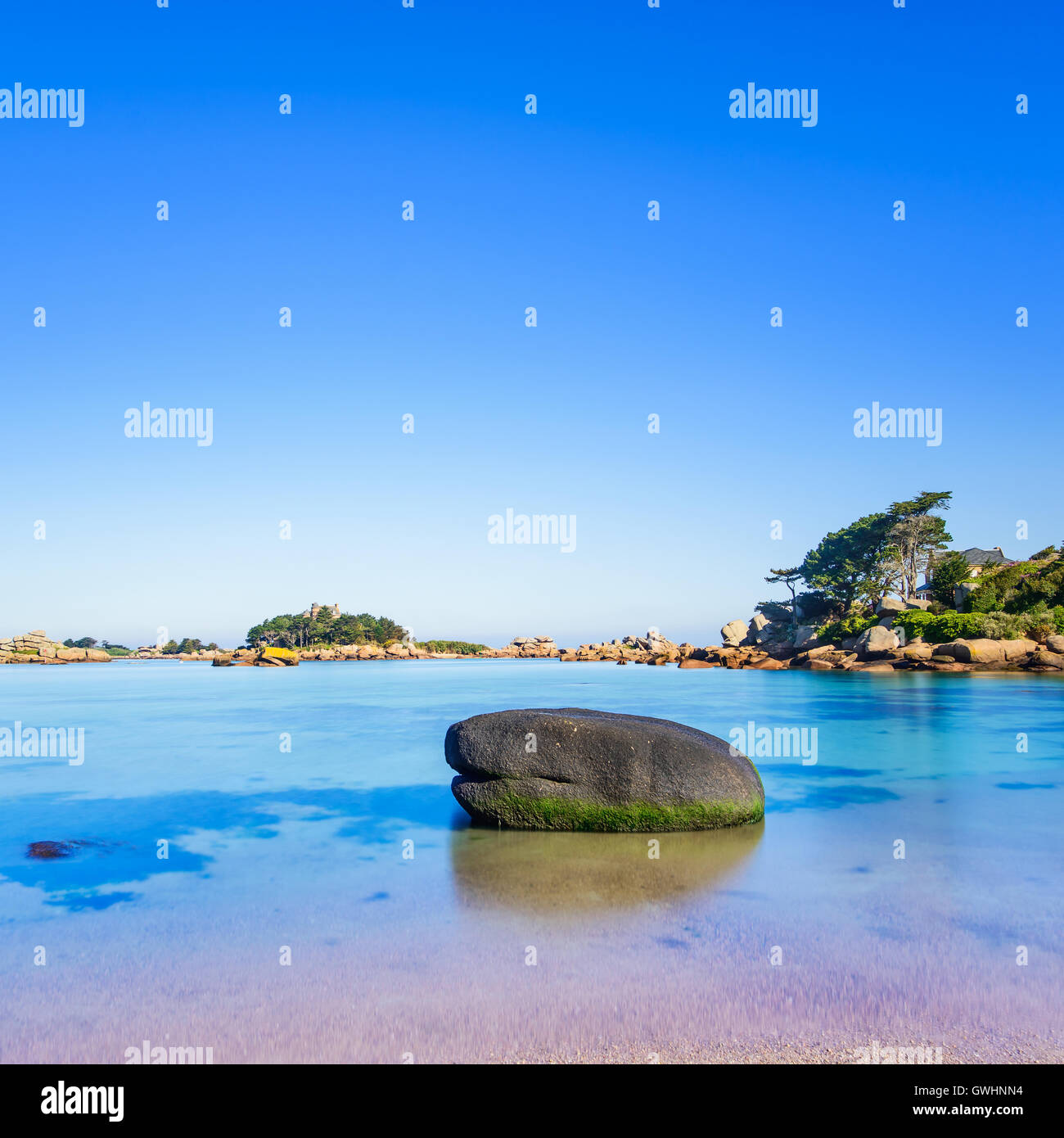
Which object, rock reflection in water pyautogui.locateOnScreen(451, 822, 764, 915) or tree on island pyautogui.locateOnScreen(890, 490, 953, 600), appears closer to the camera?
rock reflection in water pyautogui.locateOnScreen(451, 822, 764, 915)

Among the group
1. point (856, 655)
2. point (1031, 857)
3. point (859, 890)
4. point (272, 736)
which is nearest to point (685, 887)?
point (859, 890)

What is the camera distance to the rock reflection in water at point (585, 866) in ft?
22.1

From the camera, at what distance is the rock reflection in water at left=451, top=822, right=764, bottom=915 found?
674cm

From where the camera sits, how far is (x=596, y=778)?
8891 millimetres

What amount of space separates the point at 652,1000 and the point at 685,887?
7.62ft

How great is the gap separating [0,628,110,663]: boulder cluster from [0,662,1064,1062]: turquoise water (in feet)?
313

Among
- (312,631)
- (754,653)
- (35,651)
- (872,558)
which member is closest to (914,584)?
(872,558)

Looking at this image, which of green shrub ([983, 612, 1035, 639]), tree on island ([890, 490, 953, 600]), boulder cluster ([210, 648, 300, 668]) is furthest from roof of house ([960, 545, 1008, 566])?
boulder cluster ([210, 648, 300, 668])

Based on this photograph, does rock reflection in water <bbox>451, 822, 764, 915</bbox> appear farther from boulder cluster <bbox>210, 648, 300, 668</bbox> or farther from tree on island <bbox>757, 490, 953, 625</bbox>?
boulder cluster <bbox>210, 648, 300, 668</bbox>

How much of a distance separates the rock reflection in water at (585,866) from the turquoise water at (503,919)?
0.04 m

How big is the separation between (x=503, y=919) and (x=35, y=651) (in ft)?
354

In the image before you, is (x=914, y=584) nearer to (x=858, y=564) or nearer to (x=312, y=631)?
(x=858, y=564)

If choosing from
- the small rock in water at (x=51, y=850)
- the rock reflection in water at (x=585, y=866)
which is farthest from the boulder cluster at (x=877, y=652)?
the small rock in water at (x=51, y=850)
